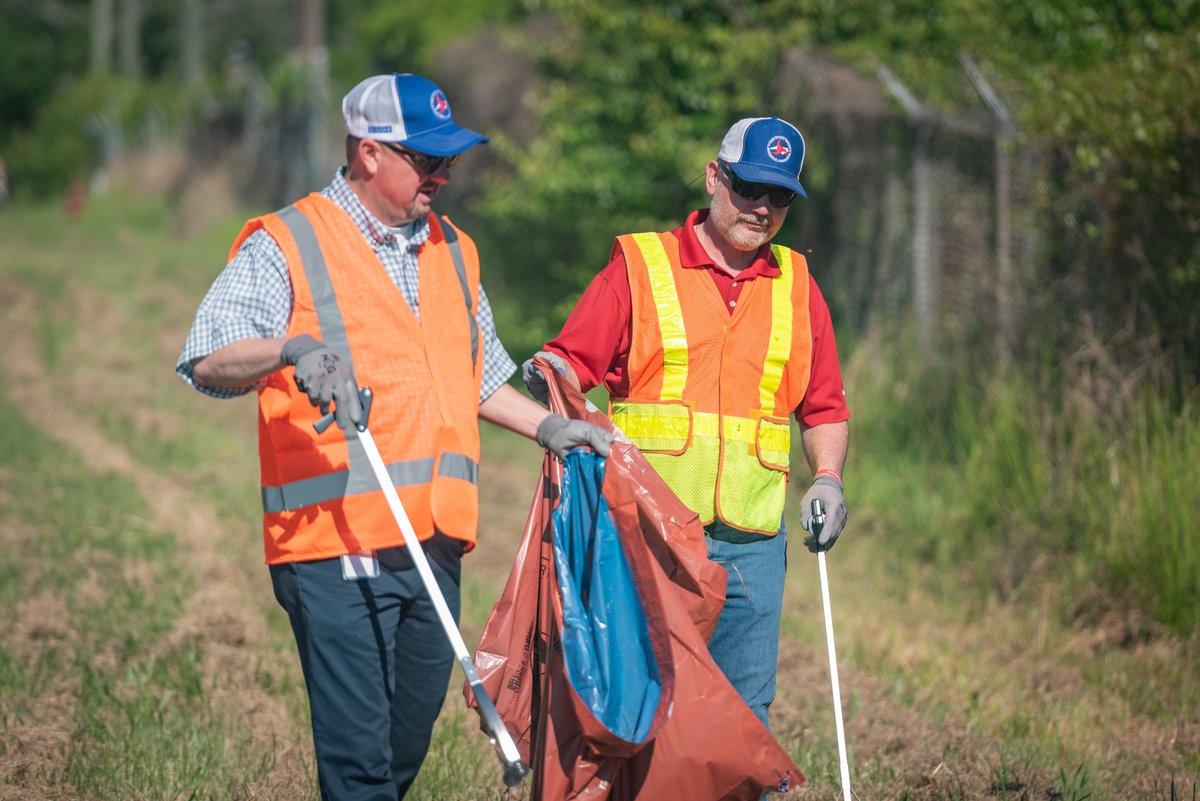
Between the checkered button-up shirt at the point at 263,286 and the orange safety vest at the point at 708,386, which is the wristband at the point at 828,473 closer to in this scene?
the orange safety vest at the point at 708,386

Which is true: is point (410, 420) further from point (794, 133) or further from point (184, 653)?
point (184, 653)

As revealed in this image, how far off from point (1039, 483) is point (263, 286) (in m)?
Answer: 4.93

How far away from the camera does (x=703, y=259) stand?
13.4ft

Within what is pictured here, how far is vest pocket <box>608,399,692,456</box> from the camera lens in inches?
157

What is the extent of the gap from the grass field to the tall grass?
0.15ft

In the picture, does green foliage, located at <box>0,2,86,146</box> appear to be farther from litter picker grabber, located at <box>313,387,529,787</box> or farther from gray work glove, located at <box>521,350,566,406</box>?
litter picker grabber, located at <box>313,387,529,787</box>

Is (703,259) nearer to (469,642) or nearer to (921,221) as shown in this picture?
(469,642)

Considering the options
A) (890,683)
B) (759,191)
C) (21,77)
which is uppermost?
(21,77)

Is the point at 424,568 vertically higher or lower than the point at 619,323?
lower

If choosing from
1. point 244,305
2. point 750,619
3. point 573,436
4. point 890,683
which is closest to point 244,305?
point 244,305

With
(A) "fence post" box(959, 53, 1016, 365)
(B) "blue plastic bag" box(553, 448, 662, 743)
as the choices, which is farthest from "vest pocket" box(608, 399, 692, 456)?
(A) "fence post" box(959, 53, 1016, 365)

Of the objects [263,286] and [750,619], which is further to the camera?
[750,619]

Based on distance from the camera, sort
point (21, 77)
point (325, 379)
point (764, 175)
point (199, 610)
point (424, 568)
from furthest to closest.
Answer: point (21, 77) → point (199, 610) → point (764, 175) → point (424, 568) → point (325, 379)

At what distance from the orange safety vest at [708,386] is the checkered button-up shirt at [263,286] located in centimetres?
62
